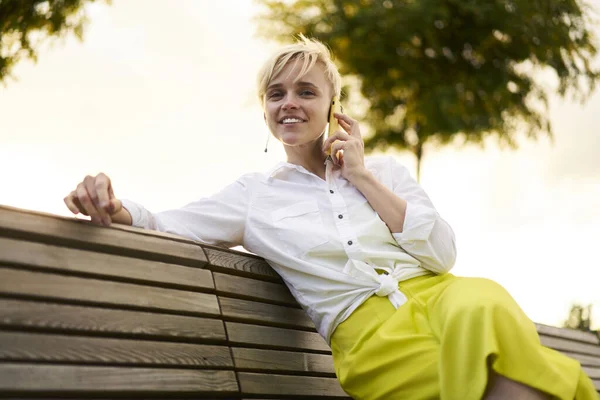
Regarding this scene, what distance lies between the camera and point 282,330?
3039 mm

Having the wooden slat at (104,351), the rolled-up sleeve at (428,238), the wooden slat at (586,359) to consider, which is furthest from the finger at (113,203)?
the wooden slat at (586,359)

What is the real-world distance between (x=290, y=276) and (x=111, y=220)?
0.84 m

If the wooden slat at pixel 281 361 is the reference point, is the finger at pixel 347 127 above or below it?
above

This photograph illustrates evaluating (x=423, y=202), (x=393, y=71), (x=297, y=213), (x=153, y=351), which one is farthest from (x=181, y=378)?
(x=393, y=71)

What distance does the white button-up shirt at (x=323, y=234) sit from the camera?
2854mm

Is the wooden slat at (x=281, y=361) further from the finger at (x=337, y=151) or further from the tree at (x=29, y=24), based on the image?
the tree at (x=29, y=24)

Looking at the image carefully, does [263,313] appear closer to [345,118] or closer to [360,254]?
[360,254]

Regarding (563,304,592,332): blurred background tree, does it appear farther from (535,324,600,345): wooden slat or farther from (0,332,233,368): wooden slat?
(0,332,233,368): wooden slat

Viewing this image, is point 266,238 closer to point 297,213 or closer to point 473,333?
point 297,213

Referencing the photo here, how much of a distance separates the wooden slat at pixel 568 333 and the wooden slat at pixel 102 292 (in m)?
3.35

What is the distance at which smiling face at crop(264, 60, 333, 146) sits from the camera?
10.6 feet

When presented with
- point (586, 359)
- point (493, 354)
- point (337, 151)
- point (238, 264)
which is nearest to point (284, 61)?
point (337, 151)

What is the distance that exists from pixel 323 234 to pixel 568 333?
370 centimetres

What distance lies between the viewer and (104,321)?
225 cm
